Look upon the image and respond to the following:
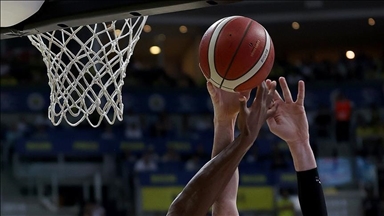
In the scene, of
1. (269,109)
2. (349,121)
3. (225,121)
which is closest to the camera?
(269,109)

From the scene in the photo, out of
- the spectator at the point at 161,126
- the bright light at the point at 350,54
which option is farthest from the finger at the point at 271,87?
the bright light at the point at 350,54

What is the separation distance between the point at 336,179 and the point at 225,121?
8439mm

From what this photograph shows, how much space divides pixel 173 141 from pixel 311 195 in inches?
363

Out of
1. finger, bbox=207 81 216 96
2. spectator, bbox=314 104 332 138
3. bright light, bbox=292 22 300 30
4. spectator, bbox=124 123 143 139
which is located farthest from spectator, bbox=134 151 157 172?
finger, bbox=207 81 216 96

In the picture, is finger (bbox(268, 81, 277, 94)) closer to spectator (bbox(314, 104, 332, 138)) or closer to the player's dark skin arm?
the player's dark skin arm

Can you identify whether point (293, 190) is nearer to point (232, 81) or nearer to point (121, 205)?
point (121, 205)

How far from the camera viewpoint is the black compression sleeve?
7.47 ft

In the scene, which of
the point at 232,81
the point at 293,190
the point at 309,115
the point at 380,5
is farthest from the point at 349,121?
the point at 232,81

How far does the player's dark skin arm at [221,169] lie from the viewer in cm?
197

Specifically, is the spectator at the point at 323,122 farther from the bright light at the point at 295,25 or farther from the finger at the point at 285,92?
the finger at the point at 285,92

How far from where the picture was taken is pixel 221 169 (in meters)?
1.98

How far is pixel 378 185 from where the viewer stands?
1052 cm

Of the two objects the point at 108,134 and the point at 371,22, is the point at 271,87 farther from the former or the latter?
the point at 371,22

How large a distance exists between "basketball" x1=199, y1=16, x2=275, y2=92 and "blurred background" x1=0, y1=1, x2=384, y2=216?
23.7ft
